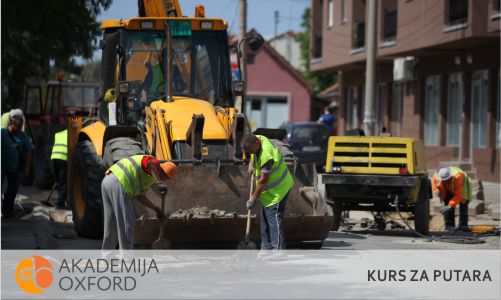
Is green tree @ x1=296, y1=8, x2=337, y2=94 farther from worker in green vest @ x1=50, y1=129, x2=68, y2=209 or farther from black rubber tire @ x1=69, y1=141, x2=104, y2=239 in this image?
black rubber tire @ x1=69, y1=141, x2=104, y2=239

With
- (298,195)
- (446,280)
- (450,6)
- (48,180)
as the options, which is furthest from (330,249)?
(450,6)

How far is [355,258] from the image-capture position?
44.2 feet

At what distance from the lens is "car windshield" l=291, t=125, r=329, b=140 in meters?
33.3

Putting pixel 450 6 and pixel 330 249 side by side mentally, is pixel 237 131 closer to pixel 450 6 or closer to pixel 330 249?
pixel 330 249

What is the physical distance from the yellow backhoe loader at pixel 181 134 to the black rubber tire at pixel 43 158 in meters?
8.55

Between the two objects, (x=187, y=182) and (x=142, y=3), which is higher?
(x=142, y=3)

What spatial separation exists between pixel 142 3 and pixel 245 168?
4.28 m

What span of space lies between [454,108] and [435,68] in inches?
77.3

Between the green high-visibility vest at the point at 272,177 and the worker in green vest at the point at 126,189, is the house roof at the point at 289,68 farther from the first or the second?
the worker in green vest at the point at 126,189

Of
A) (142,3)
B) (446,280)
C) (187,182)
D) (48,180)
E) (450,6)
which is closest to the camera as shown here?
(446,280)

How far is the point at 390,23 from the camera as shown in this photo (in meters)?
34.8

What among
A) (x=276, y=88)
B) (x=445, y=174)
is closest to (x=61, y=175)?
(x=445, y=174)

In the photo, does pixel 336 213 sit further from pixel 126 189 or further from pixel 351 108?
pixel 351 108

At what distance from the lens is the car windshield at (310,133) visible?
33.3 metres
